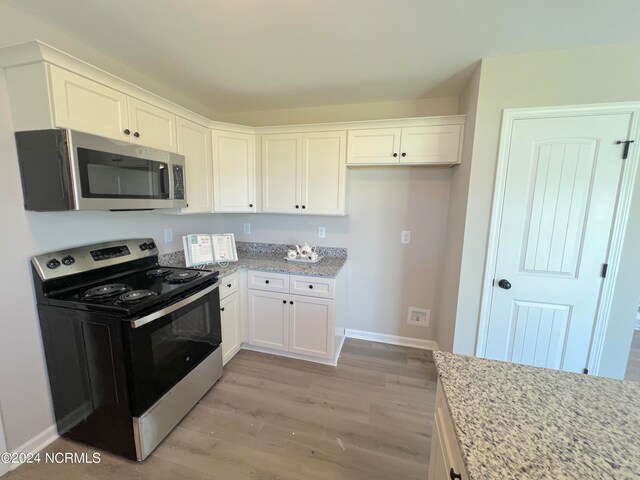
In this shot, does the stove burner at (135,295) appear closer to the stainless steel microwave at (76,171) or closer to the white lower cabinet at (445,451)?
the stainless steel microwave at (76,171)

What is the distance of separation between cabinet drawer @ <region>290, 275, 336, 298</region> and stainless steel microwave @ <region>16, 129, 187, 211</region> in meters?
1.37

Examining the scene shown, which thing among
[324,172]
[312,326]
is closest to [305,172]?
[324,172]

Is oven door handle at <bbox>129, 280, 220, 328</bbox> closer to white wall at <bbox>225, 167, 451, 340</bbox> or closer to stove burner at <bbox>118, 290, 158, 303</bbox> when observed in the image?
stove burner at <bbox>118, 290, 158, 303</bbox>

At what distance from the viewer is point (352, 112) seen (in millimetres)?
2684

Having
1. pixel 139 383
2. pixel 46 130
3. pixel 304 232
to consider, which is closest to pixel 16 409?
pixel 139 383

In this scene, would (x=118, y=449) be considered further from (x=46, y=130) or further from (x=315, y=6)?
(x=315, y=6)

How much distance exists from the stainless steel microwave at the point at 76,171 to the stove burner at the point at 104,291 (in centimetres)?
51

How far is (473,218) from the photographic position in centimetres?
198

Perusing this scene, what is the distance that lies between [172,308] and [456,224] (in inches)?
88.5

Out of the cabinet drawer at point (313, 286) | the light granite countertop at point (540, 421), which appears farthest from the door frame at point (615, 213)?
the cabinet drawer at point (313, 286)

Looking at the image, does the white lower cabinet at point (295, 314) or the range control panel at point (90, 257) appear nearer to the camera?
the range control panel at point (90, 257)

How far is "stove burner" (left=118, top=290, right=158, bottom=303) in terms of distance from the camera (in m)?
1.52

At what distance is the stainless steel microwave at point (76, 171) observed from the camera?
137 centimetres

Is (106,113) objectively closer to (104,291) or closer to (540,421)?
(104,291)
